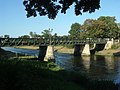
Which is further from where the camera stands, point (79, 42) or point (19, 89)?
point (79, 42)

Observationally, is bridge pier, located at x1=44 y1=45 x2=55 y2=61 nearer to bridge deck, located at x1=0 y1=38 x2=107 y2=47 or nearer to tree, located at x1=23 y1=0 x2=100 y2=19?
bridge deck, located at x1=0 y1=38 x2=107 y2=47

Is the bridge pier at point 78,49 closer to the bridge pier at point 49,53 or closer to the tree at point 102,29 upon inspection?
the tree at point 102,29

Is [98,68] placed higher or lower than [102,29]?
lower

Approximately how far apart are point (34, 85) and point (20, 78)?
952 mm

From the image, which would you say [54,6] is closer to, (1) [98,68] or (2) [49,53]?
(1) [98,68]

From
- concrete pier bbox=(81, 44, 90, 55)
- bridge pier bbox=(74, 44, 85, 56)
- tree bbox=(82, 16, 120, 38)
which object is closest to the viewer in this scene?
concrete pier bbox=(81, 44, 90, 55)

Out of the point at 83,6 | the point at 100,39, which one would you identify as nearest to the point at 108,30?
the point at 100,39

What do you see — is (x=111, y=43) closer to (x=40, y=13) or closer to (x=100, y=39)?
(x=100, y=39)

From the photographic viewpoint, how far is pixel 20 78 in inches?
725

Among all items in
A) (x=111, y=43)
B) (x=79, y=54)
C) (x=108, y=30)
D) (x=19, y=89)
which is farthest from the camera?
(x=108, y=30)

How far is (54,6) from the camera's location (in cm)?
1892

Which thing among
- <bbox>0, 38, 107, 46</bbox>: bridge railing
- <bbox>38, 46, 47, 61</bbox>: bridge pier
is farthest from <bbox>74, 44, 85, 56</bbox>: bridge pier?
<bbox>38, 46, 47, 61</bbox>: bridge pier

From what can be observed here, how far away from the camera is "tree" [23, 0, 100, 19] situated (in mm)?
18625

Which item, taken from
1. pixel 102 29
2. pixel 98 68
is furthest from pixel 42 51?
pixel 102 29
